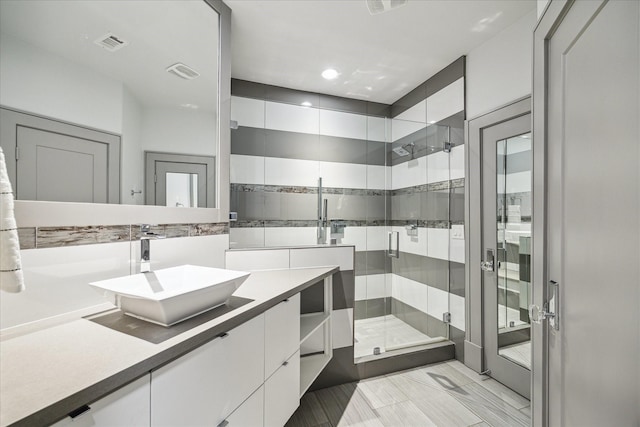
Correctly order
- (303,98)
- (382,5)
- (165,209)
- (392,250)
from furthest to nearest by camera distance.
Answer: (303,98), (392,250), (382,5), (165,209)

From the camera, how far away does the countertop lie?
1.87ft

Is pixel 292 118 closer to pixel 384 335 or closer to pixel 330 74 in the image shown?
pixel 330 74

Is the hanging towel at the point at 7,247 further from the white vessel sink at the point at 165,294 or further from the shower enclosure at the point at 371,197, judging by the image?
the shower enclosure at the point at 371,197

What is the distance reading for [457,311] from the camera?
2.56 meters

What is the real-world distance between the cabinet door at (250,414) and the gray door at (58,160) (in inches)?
40.5

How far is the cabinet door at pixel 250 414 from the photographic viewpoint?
3.58 ft

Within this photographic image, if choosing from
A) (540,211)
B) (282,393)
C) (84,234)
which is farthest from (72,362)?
(540,211)

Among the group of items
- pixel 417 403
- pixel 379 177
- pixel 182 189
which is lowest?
pixel 417 403

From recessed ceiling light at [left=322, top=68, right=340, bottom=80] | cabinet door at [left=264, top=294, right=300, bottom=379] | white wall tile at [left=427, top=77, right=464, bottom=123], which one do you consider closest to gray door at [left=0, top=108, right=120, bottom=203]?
cabinet door at [left=264, top=294, right=300, bottom=379]

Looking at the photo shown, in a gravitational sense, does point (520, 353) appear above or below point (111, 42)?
below

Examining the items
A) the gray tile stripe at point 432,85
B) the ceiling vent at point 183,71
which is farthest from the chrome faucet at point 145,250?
the gray tile stripe at point 432,85

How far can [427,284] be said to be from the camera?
2764 millimetres

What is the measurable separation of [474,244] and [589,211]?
1.59 metres

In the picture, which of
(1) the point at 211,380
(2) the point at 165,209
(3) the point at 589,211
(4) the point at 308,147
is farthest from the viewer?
(4) the point at 308,147
